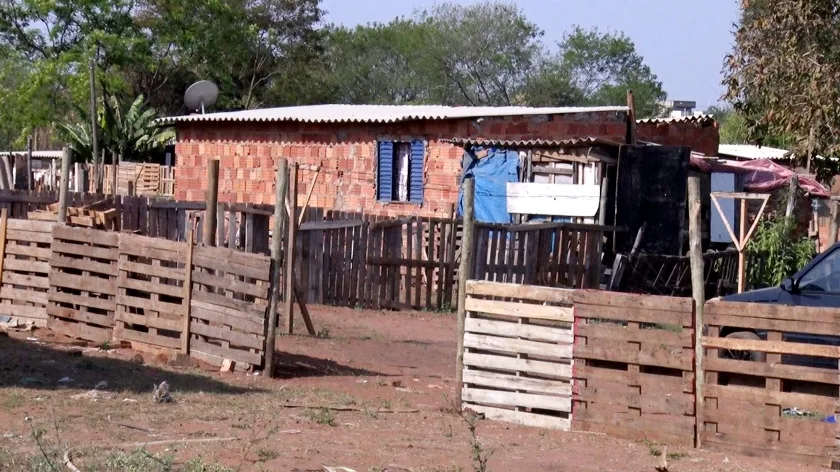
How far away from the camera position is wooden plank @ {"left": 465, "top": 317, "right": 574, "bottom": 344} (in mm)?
9297

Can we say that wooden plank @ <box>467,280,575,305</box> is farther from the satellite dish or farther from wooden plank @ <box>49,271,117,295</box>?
the satellite dish

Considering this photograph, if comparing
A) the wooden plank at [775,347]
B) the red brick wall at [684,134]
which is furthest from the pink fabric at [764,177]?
the wooden plank at [775,347]

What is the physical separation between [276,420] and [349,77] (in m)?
55.3

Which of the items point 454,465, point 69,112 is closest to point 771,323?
point 454,465

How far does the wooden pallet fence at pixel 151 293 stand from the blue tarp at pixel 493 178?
8.60m

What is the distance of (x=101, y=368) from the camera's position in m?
11.4

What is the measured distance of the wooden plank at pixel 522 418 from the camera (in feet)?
30.8

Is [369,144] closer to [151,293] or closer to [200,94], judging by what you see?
[200,94]

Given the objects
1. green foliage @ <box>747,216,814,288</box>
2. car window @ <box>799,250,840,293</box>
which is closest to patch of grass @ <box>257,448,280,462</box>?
car window @ <box>799,250,840,293</box>

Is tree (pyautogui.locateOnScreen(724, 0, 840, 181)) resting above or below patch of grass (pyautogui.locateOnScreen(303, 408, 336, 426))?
above

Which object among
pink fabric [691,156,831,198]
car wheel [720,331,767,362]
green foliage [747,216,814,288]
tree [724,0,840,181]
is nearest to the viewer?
car wheel [720,331,767,362]

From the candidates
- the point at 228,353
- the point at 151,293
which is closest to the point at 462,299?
the point at 228,353

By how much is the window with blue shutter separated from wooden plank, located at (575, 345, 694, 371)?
13930mm

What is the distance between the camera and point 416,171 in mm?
23016
